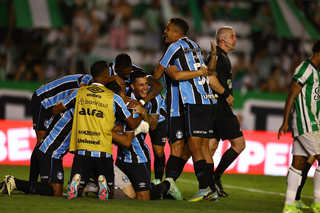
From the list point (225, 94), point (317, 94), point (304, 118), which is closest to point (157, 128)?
point (225, 94)

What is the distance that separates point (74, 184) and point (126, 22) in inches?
342

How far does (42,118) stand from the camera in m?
5.72

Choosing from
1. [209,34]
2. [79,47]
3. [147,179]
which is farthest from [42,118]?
[209,34]

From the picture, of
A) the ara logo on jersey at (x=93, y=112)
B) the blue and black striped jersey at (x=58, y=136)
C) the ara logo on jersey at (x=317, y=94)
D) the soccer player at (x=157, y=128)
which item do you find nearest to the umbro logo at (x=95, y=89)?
the ara logo on jersey at (x=93, y=112)

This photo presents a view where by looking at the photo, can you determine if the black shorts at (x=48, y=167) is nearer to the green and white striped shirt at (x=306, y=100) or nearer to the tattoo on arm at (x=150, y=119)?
the tattoo on arm at (x=150, y=119)

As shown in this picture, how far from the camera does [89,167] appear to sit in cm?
479

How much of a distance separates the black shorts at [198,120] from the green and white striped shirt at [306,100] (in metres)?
1.05

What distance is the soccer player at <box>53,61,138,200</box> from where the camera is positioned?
15.7 ft

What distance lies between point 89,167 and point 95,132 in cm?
39

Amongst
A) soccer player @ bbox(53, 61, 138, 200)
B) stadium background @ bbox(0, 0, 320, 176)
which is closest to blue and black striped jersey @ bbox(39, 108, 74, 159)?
soccer player @ bbox(53, 61, 138, 200)

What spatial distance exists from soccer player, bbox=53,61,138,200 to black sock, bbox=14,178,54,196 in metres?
0.43

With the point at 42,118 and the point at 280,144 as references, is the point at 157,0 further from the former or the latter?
the point at 42,118

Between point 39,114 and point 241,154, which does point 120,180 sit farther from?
point 241,154

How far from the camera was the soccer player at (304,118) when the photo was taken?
15.4 feet
